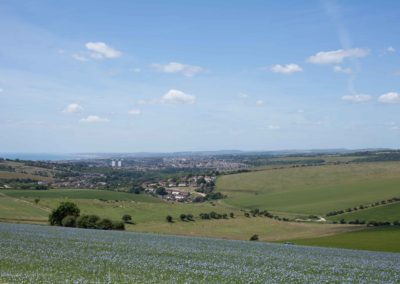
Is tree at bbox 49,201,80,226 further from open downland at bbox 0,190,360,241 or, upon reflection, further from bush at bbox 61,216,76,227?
open downland at bbox 0,190,360,241

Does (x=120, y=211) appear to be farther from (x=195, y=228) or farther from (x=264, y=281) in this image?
(x=264, y=281)

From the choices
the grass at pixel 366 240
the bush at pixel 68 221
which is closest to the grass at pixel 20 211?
the bush at pixel 68 221

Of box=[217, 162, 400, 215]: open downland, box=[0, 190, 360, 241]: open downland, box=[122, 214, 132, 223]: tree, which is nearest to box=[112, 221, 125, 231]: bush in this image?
box=[0, 190, 360, 241]: open downland

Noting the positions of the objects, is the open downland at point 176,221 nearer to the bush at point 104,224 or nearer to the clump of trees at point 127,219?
the clump of trees at point 127,219

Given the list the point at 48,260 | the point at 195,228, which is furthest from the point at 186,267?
the point at 195,228

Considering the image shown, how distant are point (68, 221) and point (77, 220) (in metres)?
1.62

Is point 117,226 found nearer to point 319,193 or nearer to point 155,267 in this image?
point 155,267

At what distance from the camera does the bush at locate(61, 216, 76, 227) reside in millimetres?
91500

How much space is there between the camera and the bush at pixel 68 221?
300 feet

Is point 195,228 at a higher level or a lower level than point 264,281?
lower

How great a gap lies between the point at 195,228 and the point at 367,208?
52247mm

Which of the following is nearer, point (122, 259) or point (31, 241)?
point (122, 259)

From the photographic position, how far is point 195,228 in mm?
102438

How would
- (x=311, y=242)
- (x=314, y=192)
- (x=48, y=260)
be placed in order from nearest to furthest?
(x=48, y=260)
(x=311, y=242)
(x=314, y=192)
